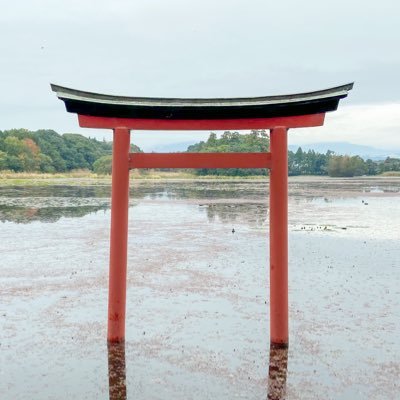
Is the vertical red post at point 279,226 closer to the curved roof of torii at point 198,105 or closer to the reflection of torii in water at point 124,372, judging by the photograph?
the curved roof of torii at point 198,105

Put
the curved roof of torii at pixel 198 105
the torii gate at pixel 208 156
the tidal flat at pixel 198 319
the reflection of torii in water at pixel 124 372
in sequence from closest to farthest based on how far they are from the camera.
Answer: the reflection of torii in water at pixel 124 372
the tidal flat at pixel 198 319
the curved roof of torii at pixel 198 105
the torii gate at pixel 208 156

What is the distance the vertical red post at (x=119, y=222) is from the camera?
23.1 ft

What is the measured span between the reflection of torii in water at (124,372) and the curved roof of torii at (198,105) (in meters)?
3.13

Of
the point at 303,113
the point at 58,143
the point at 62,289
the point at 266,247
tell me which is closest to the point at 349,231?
the point at 266,247

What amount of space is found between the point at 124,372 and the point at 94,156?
102 metres

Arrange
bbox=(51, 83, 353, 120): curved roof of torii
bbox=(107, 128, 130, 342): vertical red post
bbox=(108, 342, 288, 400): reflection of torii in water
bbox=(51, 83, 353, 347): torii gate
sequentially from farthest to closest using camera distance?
bbox=(107, 128, 130, 342): vertical red post < bbox=(51, 83, 353, 347): torii gate < bbox=(51, 83, 353, 120): curved roof of torii < bbox=(108, 342, 288, 400): reflection of torii in water

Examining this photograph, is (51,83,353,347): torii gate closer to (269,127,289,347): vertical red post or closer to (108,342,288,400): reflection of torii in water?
(269,127,289,347): vertical red post

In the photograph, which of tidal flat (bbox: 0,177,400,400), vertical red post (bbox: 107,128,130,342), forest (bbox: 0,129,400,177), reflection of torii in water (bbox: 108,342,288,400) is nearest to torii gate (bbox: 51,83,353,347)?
vertical red post (bbox: 107,128,130,342)

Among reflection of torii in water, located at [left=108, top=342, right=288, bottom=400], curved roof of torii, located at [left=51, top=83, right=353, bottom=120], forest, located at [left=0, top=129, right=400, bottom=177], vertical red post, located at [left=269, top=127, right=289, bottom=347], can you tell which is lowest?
reflection of torii in water, located at [left=108, top=342, right=288, bottom=400]

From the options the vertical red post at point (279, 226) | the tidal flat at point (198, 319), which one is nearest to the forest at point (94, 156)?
the tidal flat at point (198, 319)

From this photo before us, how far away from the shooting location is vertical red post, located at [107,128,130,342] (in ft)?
23.1

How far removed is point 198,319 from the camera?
8.55 metres

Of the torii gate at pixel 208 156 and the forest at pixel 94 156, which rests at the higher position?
the forest at pixel 94 156

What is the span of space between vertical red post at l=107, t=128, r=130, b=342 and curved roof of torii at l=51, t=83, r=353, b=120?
41 centimetres
